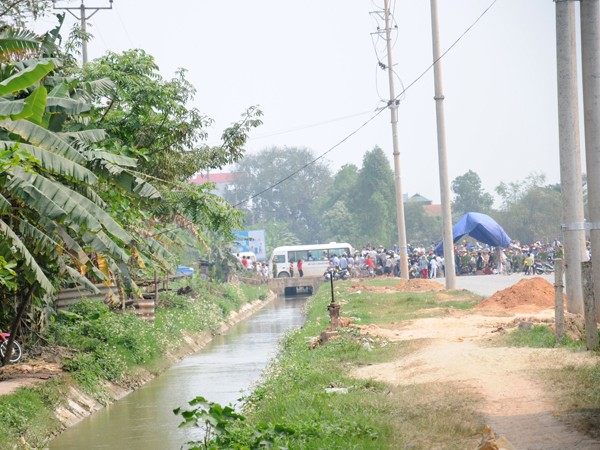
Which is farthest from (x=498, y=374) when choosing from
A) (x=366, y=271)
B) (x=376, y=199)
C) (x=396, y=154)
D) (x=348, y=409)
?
(x=376, y=199)

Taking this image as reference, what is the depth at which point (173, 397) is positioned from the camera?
58.5 ft

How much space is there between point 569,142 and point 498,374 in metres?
4.66

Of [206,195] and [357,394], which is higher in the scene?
[206,195]

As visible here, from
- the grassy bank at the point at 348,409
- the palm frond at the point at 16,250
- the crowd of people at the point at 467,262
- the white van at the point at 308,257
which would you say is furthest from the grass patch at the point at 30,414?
the white van at the point at 308,257

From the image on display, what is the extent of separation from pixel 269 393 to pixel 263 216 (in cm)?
9399

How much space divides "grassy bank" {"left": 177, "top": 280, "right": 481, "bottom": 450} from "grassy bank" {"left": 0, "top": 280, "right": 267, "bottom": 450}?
131 inches

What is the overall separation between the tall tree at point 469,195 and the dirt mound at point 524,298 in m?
72.0

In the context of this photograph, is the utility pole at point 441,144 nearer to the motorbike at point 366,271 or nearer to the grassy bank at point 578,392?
the grassy bank at point 578,392

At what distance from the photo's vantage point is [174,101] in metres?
21.8

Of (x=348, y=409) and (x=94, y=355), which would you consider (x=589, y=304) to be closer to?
(x=348, y=409)

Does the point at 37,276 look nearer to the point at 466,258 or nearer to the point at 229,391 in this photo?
the point at 229,391

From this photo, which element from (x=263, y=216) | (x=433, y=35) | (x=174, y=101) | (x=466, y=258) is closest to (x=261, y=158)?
(x=263, y=216)

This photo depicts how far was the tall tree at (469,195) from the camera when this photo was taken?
96.8 m

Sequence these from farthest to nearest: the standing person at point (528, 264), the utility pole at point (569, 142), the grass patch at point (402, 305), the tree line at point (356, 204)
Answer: the tree line at point (356, 204), the standing person at point (528, 264), the grass patch at point (402, 305), the utility pole at point (569, 142)
